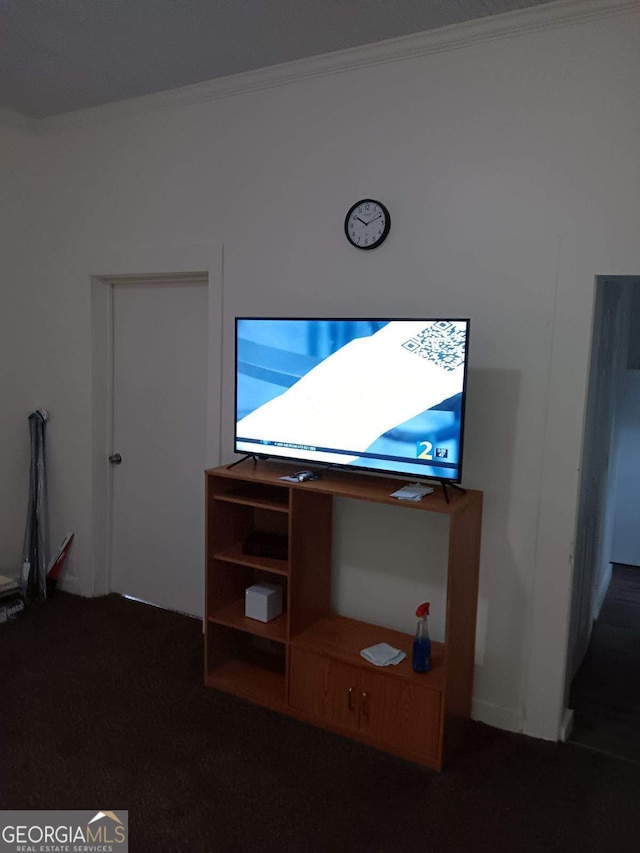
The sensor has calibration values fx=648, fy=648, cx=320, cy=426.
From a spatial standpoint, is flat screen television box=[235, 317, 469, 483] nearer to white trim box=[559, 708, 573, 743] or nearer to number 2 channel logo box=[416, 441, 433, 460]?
number 2 channel logo box=[416, 441, 433, 460]

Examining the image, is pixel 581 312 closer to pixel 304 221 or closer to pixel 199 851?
pixel 304 221

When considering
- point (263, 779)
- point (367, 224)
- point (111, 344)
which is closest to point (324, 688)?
point (263, 779)

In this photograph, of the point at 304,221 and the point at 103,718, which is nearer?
the point at 103,718

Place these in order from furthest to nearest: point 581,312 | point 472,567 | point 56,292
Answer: point 56,292 < point 472,567 < point 581,312

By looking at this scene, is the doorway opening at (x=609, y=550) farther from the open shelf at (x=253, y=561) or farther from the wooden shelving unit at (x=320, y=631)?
the open shelf at (x=253, y=561)

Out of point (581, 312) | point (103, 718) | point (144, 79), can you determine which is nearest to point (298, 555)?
point (103, 718)

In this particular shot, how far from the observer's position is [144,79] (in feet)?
10.3

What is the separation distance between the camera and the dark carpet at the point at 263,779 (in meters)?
2.08

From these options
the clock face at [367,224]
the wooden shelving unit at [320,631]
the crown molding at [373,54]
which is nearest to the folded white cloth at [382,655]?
the wooden shelving unit at [320,631]

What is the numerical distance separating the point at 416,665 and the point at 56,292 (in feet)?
9.60

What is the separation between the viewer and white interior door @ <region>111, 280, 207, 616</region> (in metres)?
3.53

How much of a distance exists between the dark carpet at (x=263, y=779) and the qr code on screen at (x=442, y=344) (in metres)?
1.51

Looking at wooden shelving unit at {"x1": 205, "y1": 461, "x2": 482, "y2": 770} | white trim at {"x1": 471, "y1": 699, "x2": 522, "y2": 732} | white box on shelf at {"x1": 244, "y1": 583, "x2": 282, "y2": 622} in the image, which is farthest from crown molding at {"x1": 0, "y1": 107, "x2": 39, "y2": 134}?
white trim at {"x1": 471, "y1": 699, "x2": 522, "y2": 732}

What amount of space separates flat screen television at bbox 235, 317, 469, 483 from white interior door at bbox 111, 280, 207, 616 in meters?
0.69
